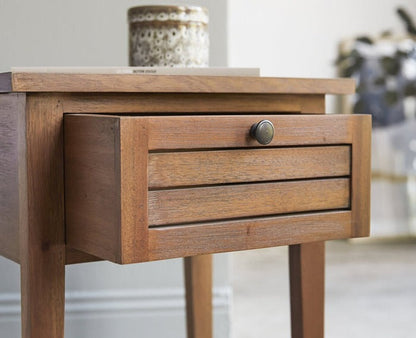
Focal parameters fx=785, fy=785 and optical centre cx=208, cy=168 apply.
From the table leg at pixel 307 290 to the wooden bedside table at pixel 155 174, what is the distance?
0.12 metres

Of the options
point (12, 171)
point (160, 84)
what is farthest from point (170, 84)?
point (12, 171)

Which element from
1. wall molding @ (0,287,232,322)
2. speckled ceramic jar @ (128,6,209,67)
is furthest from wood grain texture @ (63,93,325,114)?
wall molding @ (0,287,232,322)

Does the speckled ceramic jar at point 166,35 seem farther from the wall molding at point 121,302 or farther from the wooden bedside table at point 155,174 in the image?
the wall molding at point 121,302

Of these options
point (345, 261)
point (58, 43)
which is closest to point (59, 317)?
point (58, 43)

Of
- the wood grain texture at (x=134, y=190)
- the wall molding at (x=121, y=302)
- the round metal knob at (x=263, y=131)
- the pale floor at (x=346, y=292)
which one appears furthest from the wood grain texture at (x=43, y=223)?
the pale floor at (x=346, y=292)

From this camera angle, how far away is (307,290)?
45.6 inches

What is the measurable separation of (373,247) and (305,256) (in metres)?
2.09

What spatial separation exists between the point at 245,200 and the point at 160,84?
0.19 meters

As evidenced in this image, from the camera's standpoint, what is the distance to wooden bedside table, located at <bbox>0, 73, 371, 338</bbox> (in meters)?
0.89

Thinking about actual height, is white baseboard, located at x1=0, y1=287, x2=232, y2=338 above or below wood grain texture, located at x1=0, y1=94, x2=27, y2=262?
below

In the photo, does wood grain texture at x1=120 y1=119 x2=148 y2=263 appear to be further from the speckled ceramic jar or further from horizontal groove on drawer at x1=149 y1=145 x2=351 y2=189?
the speckled ceramic jar

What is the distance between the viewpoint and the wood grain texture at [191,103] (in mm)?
994

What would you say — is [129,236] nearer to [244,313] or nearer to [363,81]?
[244,313]

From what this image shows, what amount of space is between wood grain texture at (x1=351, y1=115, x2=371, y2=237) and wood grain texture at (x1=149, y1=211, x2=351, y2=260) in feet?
0.06
